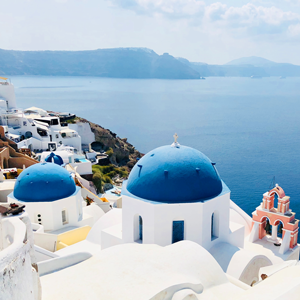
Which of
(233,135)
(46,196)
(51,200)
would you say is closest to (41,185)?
(46,196)

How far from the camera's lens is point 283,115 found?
75812mm

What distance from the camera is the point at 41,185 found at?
41.2 feet

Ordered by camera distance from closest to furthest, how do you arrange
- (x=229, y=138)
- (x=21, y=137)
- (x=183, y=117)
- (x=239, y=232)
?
(x=239, y=232)
(x=21, y=137)
(x=229, y=138)
(x=183, y=117)

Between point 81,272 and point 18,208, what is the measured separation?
2465mm

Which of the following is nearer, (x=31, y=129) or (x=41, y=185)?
(x=41, y=185)

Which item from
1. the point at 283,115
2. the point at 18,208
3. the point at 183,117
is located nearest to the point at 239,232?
the point at 18,208

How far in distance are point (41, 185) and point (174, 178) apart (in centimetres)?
562

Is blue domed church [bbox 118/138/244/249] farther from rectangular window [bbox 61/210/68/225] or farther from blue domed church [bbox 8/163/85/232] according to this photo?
rectangular window [bbox 61/210/68/225]

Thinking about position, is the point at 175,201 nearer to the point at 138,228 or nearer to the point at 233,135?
the point at 138,228

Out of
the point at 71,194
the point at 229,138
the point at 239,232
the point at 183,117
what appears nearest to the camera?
the point at 239,232

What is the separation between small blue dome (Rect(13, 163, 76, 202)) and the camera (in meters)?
12.5

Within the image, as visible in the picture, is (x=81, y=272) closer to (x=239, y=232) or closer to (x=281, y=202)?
(x=239, y=232)

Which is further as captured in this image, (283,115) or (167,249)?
(283,115)

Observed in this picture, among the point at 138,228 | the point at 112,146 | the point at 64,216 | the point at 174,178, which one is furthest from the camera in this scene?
the point at 112,146
